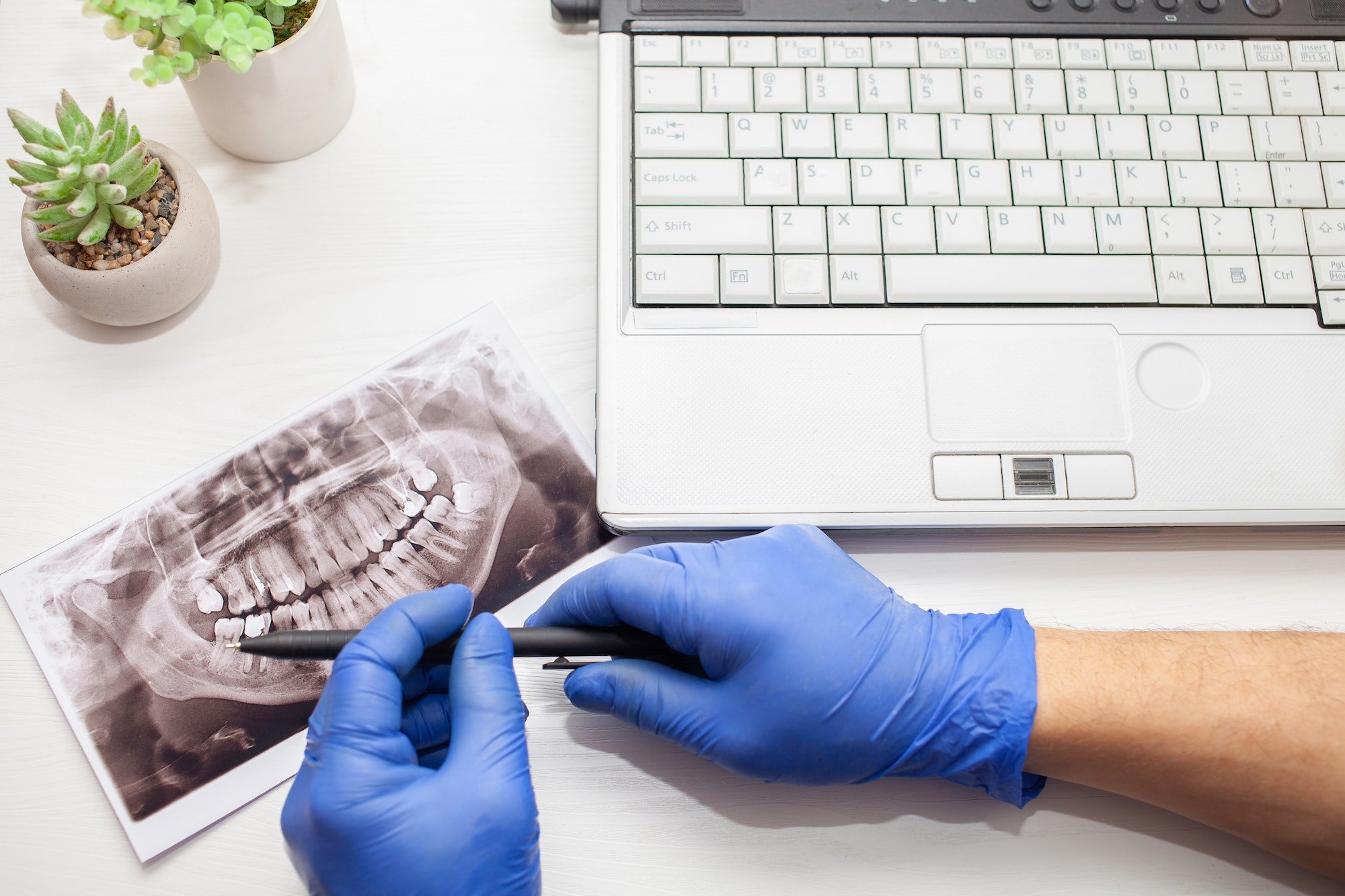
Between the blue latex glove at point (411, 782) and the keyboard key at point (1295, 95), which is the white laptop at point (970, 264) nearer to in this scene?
the keyboard key at point (1295, 95)

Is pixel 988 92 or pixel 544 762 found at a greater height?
pixel 988 92

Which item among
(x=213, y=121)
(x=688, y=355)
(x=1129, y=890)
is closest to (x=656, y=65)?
(x=688, y=355)

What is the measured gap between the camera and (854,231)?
1.89ft

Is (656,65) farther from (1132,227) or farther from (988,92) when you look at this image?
(1132,227)

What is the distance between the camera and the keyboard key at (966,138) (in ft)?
1.94

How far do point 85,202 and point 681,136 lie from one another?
1.18 ft

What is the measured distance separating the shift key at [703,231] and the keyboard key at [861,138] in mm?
74

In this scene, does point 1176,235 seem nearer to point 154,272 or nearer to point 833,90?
point 833,90

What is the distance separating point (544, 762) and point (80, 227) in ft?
1.41

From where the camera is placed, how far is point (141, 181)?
53 centimetres

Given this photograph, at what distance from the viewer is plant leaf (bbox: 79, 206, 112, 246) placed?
20.5 inches

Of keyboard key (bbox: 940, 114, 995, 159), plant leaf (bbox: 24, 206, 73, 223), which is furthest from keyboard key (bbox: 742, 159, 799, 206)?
plant leaf (bbox: 24, 206, 73, 223)

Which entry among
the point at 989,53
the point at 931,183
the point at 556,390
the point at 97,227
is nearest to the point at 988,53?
the point at 989,53

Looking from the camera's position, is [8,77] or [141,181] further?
[8,77]
